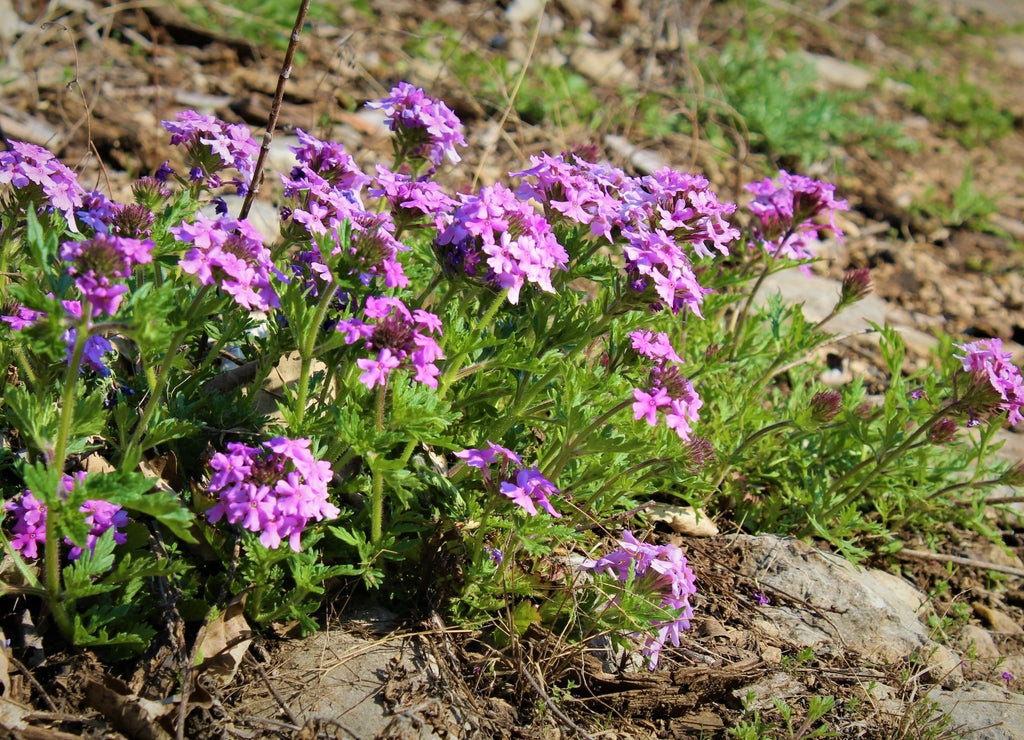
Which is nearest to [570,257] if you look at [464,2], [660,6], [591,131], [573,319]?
[573,319]

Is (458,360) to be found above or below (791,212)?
below

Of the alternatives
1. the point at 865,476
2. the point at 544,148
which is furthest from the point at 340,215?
the point at 544,148

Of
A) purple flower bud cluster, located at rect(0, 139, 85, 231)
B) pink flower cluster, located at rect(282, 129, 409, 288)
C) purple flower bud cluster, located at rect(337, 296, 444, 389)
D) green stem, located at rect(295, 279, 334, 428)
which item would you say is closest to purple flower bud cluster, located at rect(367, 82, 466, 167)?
pink flower cluster, located at rect(282, 129, 409, 288)

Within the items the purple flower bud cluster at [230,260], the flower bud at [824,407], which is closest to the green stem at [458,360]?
the purple flower bud cluster at [230,260]

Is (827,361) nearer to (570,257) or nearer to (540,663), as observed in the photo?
(570,257)

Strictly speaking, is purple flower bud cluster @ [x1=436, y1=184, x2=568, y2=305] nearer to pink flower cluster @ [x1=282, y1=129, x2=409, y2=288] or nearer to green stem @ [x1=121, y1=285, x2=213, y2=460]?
pink flower cluster @ [x1=282, y1=129, x2=409, y2=288]

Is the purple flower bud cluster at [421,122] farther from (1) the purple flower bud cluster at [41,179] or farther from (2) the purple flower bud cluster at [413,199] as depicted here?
(1) the purple flower bud cluster at [41,179]

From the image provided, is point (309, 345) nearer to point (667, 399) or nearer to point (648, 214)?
point (667, 399)
